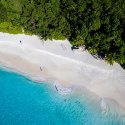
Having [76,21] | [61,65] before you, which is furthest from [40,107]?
[76,21]

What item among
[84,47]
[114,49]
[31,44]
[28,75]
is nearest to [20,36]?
[31,44]

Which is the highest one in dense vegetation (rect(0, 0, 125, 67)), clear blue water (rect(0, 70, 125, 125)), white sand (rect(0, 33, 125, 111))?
dense vegetation (rect(0, 0, 125, 67))

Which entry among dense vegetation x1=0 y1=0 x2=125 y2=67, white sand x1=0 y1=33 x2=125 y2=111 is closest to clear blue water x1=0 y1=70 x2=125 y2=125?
white sand x1=0 y1=33 x2=125 y2=111

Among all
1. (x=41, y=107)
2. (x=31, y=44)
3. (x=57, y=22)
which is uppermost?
(x=57, y=22)

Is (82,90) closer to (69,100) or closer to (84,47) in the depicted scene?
(69,100)

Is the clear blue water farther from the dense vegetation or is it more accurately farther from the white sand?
the dense vegetation
